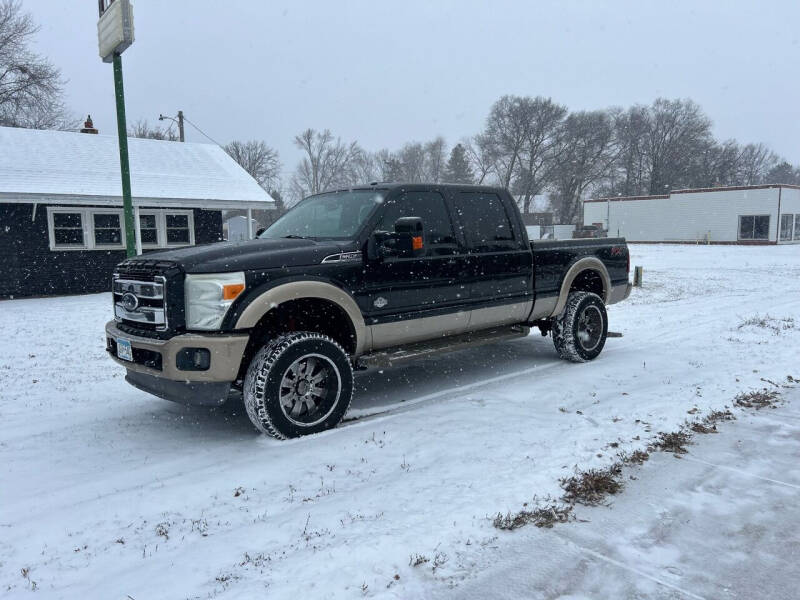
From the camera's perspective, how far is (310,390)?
473 centimetres

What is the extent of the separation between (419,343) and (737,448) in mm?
2803

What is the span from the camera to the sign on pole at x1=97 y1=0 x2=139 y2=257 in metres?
8.17

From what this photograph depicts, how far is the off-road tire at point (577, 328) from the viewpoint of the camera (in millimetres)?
6984

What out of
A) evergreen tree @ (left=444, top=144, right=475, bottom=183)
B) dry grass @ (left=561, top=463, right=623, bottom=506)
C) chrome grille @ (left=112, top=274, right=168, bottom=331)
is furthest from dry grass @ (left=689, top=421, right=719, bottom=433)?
evergreen tree @ (left=444, top=144, right=475, bottom=183)

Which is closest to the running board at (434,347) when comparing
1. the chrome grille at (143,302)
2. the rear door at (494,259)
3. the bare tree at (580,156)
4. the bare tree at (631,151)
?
the rear door at (494,259)

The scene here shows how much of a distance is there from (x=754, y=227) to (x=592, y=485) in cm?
4481

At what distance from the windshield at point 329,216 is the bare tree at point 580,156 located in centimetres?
5979

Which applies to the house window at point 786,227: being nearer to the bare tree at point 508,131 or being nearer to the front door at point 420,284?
the bare tree at point 508,131

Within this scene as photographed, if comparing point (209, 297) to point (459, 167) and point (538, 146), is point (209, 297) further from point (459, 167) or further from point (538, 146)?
point (459, 167)

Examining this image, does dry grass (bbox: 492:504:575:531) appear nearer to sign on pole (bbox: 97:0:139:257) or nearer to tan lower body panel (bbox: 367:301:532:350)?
tan lower body panel (bbox: 367:301:532:350)

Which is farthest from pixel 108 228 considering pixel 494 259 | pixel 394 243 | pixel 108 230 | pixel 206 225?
pixel 394 243

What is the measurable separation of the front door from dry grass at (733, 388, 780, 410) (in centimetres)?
269

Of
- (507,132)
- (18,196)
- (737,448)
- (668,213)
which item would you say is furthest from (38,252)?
(507,132)

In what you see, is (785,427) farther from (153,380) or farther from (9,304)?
(9,304)
